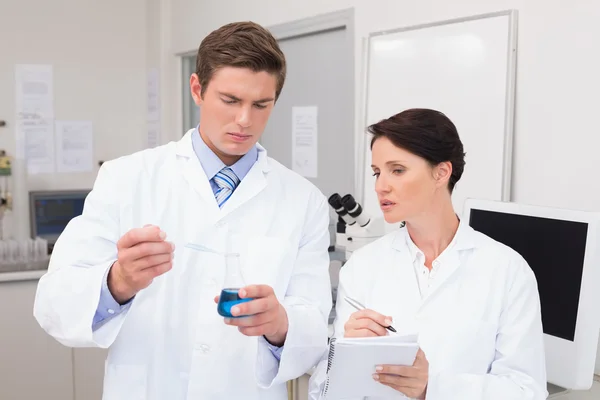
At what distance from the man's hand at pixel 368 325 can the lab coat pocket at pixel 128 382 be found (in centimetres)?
43

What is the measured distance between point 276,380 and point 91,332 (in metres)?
0.37

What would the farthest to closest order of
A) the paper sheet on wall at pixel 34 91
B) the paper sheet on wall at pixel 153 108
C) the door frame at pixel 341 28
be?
the paper sheet on wall at pixel 153 108, the paper sheet on wall at pixel 34 91, the door frame at pixel 341 28

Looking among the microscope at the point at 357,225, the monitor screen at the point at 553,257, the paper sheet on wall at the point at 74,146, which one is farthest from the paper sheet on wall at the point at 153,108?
the monitor screen at the point at 553,257

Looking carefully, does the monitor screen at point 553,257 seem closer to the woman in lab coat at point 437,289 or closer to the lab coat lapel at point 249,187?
the woman in lab coat at point 437,289

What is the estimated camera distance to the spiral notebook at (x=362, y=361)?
4.26 ft

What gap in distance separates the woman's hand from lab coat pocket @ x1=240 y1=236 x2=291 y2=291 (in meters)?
0.29

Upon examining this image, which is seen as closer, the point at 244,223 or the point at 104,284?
the point at 104,284

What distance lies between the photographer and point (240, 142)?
4.76 ft

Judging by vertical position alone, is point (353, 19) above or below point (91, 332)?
above

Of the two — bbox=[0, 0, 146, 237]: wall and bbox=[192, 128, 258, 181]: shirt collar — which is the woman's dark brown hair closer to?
bbox=[192, 128, 258, 181]: shirt collar

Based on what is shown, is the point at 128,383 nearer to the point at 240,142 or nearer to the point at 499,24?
the point at 240,142

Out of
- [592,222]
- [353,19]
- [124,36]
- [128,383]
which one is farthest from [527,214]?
[124,36]

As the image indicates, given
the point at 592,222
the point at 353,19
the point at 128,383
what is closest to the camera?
the point at 128,383

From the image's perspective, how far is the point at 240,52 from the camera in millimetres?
1420
